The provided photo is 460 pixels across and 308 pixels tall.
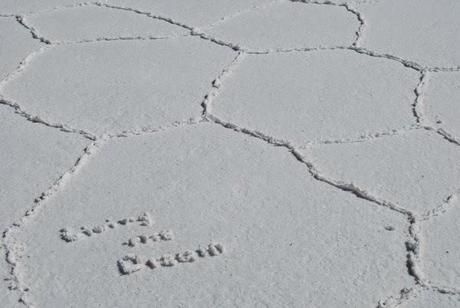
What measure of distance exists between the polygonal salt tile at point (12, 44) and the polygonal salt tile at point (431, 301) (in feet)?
4.51

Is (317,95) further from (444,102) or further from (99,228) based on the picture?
(99,228)

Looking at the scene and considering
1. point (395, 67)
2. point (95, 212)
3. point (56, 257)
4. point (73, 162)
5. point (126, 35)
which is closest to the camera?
point (56, 257)

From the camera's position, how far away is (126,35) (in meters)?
2.52

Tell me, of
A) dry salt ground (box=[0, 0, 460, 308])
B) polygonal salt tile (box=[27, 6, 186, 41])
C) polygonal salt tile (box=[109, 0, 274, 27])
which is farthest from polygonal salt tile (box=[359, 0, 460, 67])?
polygonal salt tile (box=[27, 6, 186, 41])

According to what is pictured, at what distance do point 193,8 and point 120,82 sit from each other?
0.59 m

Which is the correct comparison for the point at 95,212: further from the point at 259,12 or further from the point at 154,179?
the point at 259,12

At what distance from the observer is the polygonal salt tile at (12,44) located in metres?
2.35

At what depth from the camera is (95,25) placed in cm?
261

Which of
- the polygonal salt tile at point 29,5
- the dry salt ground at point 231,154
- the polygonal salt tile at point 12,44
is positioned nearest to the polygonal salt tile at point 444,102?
the dry salt ground at point 231,154

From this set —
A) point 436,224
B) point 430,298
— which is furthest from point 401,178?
point 430,298

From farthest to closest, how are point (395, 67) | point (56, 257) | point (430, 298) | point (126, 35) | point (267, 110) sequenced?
point (126, 35), point (395, 67), point (267, 110), point (56, 257), point (430, 298)

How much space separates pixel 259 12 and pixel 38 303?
1507mm

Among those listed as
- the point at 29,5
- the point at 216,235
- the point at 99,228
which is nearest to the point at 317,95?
the point at 216,235

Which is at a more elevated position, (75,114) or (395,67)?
(395,67)
